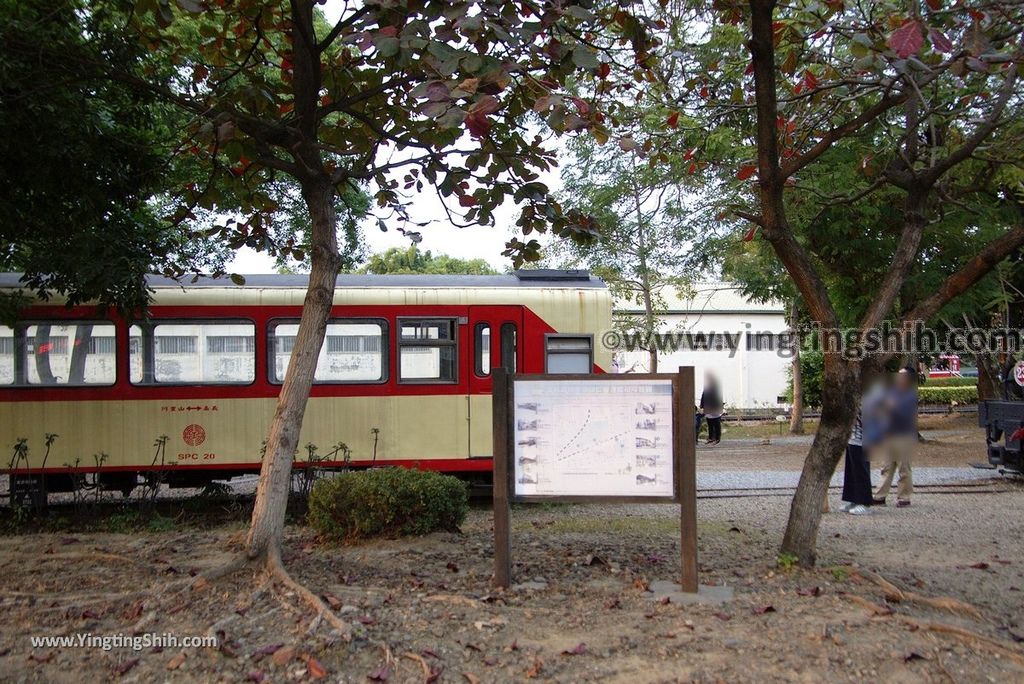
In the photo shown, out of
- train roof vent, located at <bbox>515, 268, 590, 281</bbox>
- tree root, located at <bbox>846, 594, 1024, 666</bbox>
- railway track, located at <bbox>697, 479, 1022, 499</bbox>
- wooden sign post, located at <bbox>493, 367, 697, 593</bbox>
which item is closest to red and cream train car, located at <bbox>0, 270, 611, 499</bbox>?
train roof vent, located at <bbox>515, 268, 590, 281</bbox>

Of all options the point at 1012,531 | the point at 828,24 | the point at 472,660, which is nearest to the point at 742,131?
the point at 828,24

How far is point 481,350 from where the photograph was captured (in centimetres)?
1095

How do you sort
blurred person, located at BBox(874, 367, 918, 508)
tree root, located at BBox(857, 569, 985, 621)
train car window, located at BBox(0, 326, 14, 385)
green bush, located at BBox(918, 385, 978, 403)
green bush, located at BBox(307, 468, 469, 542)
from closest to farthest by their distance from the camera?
tree root, located at BBox(857, 569, 985, 621) < green bush, located at BBox(307, 468, 469, 542) < blurred person, located at BBox(874, 367, 918, 508) < train car window, located at BBox(0, 326, 14, 385) < green bush, located at BBox(918, 385, 978, 403)

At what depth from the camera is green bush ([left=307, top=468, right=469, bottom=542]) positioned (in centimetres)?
764

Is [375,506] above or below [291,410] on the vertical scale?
below

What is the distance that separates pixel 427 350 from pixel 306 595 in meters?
5.63

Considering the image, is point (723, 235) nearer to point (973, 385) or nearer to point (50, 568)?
point (50, 568)

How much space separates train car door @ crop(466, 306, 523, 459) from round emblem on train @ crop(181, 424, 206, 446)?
3148 mm

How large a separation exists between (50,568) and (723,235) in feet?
49.0

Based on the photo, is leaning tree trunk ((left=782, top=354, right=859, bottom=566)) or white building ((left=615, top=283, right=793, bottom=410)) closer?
leaning tree trunk ((left=782, top=354, right=859, bottom=566))

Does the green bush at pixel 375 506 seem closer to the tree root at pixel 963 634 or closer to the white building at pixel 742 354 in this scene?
the tree root at pixel 963 634

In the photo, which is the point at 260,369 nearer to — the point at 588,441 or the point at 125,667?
the point at 588,441

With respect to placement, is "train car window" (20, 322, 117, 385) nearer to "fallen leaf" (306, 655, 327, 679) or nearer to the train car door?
the train car door

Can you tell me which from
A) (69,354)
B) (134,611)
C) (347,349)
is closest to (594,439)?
(134,611)
